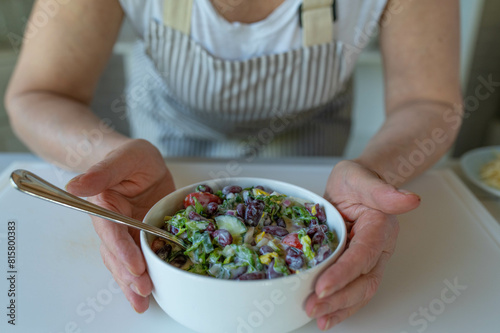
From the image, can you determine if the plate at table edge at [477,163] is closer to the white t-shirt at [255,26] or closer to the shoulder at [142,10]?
the white t-shirt at [255,26]

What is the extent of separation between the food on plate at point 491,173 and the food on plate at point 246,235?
20.1 inches

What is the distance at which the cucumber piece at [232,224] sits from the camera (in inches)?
23.3

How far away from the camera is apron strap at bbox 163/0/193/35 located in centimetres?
94

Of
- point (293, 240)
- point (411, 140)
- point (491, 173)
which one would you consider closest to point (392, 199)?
point (293, 240)

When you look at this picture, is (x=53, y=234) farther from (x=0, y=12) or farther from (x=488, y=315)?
(x=0, y=12)

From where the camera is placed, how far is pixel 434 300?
2.03ft

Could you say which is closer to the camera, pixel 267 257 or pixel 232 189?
pixel 267 257

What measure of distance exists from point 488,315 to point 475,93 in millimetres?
1922

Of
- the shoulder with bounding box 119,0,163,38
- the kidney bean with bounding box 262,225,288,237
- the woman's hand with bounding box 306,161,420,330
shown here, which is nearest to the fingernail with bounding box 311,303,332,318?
the woman's hand with bounding box 306,161,420,330

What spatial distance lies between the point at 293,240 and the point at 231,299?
0.13 m

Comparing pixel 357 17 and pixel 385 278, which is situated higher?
pixel 357 17

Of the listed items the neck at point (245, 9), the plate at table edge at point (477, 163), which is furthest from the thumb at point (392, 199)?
the neck at point (245, 9)

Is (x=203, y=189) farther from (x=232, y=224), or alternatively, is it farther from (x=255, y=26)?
(x=255, y=26)

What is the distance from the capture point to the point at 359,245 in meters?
0.55
